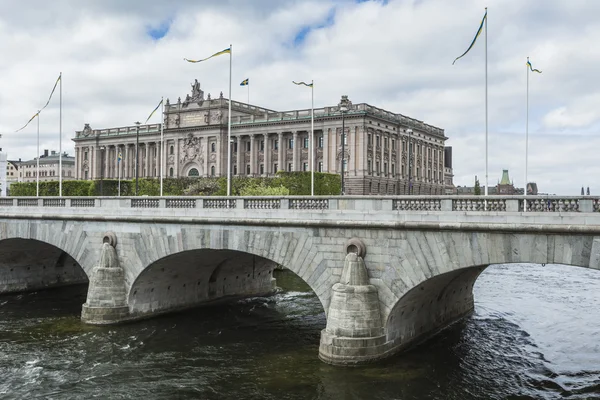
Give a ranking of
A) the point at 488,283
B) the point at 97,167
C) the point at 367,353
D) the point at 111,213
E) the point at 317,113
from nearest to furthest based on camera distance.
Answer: the point at 367,353
the point at 111,213
the point at 488,283
the point at 317,113
the point at 97,167

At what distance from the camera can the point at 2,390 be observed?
75.3 ft

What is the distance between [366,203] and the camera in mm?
25188

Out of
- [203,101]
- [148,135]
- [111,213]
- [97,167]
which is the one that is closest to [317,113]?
[203,101]

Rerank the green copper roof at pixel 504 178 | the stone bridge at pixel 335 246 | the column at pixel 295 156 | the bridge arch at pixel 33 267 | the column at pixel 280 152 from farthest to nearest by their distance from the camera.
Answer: the green copper roof at pixel 504 178 → the column at pixel 280 152 → the column at pixel 295 156 → the bridge arch at pixel 33 267 → the stone bridge at pixel 335 246

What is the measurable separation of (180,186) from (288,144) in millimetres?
33929

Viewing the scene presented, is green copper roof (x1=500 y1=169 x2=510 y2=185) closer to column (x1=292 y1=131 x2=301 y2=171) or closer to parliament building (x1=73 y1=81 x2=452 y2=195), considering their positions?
parliament building (x1=73 y1=81 x2=452 y2=195)

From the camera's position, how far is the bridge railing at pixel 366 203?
840 inches

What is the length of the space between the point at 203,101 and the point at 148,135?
16416 mm

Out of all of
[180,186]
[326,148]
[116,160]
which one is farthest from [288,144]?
[116,160]

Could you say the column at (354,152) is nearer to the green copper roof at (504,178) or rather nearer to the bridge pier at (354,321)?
the bridge pier at (354,321)

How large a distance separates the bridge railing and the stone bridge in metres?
0.05

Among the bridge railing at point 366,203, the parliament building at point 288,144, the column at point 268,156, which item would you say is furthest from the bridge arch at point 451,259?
the column at point 268,156

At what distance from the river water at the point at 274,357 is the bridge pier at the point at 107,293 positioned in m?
0.89

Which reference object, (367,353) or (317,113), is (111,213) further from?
(317,113)
